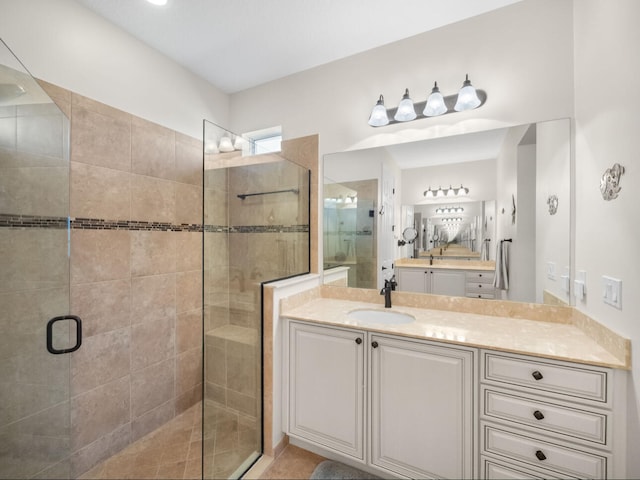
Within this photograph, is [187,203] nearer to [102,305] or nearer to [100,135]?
[100,135]

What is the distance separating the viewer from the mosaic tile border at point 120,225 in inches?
49.9

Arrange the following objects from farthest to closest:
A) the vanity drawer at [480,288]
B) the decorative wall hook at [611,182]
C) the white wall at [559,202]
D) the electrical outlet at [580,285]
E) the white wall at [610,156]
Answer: the vanity drawer at [480,288]
the white wall at [559,202]
the electrical outlet at [580,285]
the decorative wall hook at [611,182]
the white wall at [610,156]

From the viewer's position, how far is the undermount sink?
1.90 meters

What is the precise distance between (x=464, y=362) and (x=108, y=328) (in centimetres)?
210

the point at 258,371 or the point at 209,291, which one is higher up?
the point at 209,291

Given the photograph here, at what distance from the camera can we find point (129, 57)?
76.3 inches

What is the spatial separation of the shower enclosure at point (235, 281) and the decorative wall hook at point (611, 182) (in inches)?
70.8

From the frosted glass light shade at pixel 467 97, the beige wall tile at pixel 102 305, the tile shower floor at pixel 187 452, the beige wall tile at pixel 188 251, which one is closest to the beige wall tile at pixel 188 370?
the tile shower floor at pixel 187 452

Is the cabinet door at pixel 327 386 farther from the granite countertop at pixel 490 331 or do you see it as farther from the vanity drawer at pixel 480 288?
the vanity drawer at pixel 480 288

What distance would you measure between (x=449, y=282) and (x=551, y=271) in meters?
0.56

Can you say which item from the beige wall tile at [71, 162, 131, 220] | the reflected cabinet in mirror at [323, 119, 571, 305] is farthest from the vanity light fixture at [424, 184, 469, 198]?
the beige wall tile at [71, 162, 131, 220]

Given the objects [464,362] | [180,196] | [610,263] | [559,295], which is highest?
[180,196]

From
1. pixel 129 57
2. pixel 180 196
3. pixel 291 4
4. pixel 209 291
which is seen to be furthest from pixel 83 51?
pixel 209 291

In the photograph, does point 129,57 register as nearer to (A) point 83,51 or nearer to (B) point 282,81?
(A) point 83,51
